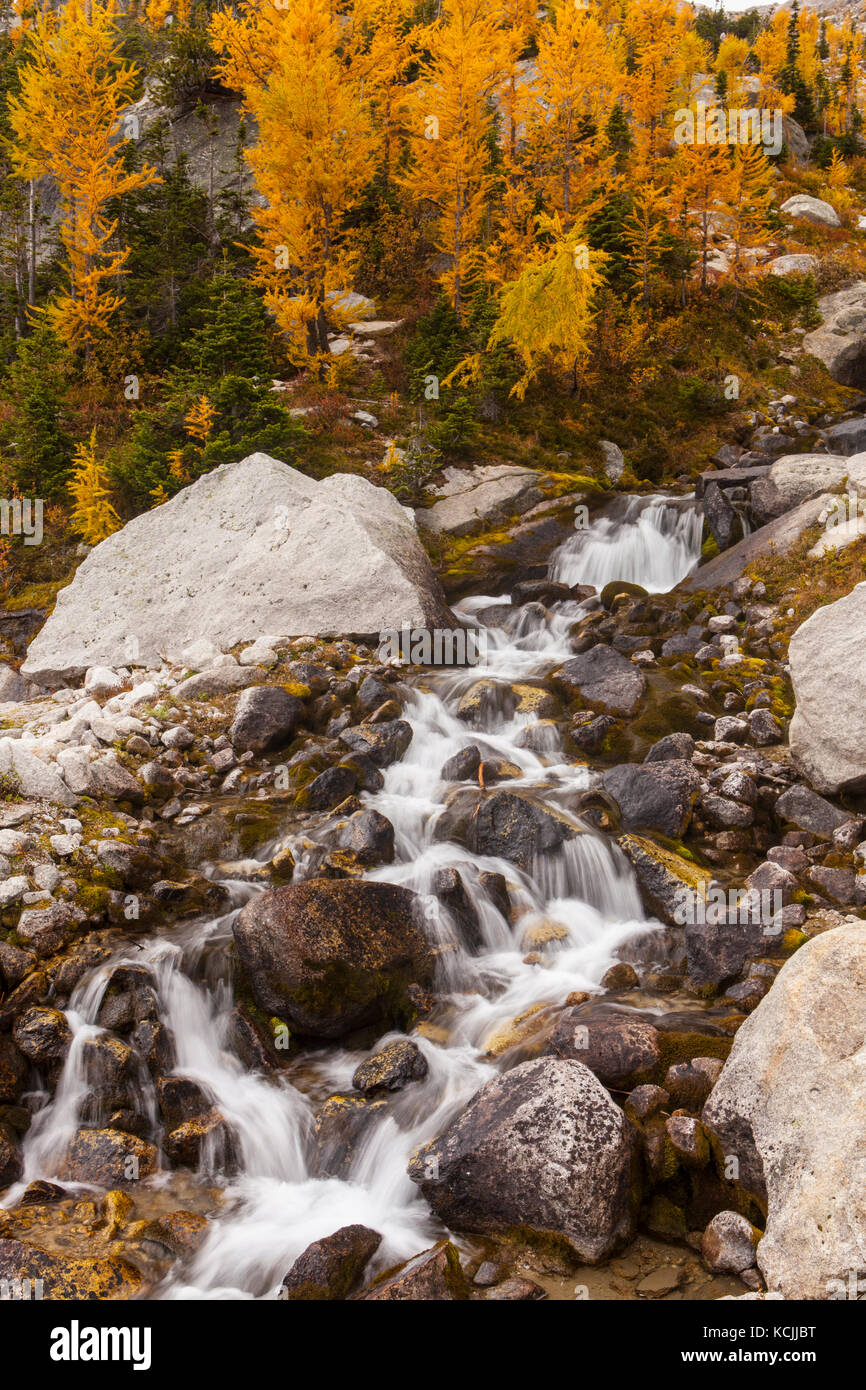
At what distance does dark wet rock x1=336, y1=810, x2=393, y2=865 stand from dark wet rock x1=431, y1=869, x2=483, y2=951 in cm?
97

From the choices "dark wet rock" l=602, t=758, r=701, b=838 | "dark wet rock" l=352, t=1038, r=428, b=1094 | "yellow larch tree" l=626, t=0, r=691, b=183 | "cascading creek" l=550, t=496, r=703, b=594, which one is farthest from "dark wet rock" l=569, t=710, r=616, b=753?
"yellow larch tree" l=626, t=0, r=691, b=183

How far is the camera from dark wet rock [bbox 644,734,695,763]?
11086mm

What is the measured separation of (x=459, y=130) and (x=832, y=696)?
2296 centimetres

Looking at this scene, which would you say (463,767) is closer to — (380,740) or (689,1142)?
(380,740)

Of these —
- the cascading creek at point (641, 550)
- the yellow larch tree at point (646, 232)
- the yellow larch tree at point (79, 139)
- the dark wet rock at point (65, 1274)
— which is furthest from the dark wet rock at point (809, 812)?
the yellow larch tree at point (646, 232)

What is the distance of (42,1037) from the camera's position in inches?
274

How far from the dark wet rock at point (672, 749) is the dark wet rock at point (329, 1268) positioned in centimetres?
712

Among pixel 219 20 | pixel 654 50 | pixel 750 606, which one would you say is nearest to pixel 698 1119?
pixel 750 606

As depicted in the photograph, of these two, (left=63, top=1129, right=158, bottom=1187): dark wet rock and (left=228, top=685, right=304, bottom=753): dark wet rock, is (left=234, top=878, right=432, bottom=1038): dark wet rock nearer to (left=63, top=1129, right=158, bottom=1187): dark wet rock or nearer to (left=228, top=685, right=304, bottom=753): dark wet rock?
(left=63, top=1129, right=158, bottom=1187): dark wet rock

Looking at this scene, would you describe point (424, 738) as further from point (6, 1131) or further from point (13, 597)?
point (13, 597)

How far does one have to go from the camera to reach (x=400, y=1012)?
26.2 feet

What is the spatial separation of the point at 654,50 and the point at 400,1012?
3798 cm

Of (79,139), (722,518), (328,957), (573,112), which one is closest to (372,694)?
(328,957)

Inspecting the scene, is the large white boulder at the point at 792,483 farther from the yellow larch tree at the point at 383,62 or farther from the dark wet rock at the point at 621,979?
the yellow larch tree at the point at 383,62
